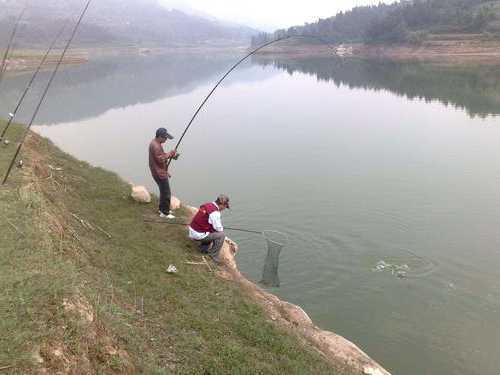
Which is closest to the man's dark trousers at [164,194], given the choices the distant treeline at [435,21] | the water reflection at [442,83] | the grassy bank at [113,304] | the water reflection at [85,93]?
the grassy bank at [113,304]

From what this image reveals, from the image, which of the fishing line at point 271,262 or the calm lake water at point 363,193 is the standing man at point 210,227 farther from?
the calm lake water at point 363,193

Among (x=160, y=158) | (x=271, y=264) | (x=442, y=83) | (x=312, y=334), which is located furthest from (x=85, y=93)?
(x=312, y=334)

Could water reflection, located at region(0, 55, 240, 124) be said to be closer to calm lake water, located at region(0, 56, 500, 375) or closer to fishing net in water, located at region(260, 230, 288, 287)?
calm lake water, located at region(0, 56, 500, 375)

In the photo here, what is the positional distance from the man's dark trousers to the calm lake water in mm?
2473

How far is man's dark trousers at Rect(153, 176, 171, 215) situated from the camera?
10633mm

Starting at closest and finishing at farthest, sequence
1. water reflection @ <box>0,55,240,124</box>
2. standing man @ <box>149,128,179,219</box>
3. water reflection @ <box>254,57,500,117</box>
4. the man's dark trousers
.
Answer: standing man @ <box>149,128,179,219</box>
the man's dark trousers
water reflection @ <box>0,55,240,124</box>
water reflection @ <box>254,57,500,117</box>

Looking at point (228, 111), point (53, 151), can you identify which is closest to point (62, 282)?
point (53, 151)

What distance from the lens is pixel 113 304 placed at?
6.41 meters

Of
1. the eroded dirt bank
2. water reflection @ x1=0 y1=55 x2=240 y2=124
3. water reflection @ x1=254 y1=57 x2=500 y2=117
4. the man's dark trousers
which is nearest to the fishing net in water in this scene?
the eroded dirt bank

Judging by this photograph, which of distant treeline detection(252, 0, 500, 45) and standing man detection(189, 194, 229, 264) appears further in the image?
distant treeline detection(252, 0, 500, 45)

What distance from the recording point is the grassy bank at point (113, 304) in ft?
15.6

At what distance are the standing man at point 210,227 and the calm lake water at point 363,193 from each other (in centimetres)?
212

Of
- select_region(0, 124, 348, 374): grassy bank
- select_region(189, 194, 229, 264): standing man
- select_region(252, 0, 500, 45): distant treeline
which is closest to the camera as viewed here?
select_region(0, 124, 348, 374): grassy bank

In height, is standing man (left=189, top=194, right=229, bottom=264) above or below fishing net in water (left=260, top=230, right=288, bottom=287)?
above
